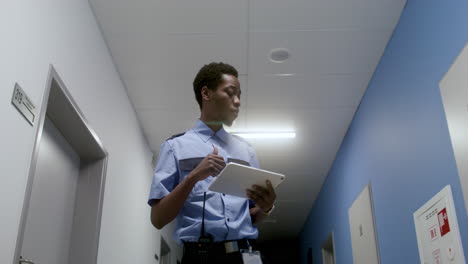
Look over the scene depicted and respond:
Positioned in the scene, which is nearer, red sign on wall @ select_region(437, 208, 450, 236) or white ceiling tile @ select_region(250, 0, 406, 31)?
red sign on wall @ select_region(437, 208, 450, 236)

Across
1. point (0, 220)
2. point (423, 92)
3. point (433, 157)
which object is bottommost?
point (0, 220)

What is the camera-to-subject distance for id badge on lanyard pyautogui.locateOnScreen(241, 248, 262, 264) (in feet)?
4.99

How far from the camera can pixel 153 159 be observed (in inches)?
218

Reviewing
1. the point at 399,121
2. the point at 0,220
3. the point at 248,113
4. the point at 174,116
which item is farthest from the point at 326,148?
the point at 0,220

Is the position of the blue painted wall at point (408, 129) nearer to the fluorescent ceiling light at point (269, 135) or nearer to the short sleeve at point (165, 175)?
the fluorescent ceiling light at point (269, 135)

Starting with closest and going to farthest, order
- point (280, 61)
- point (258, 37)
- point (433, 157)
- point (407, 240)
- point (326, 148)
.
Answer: point (433, 157) → point (407, 240) → point (258, 37) → point (280, 61) → point (326, 148)

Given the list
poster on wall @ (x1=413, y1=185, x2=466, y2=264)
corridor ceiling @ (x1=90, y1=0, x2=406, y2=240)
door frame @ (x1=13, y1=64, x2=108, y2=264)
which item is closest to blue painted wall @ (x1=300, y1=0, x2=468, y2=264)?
poster on wall @ (x1=413, y1=185, x2=466, y2=264)

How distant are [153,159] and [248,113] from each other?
1473mm

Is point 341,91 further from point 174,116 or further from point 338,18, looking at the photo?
point 174,116

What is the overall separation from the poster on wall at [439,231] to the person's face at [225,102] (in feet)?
4.37

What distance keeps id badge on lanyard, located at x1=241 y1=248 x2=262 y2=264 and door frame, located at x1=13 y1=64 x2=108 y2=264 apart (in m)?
1.15

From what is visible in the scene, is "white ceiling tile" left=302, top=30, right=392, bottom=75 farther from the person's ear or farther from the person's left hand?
the person's left hand

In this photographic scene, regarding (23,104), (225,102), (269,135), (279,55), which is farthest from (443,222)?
(269,135)

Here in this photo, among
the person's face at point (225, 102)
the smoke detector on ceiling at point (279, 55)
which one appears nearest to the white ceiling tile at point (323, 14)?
the smoke detector on ceiling at point (279, 55)
